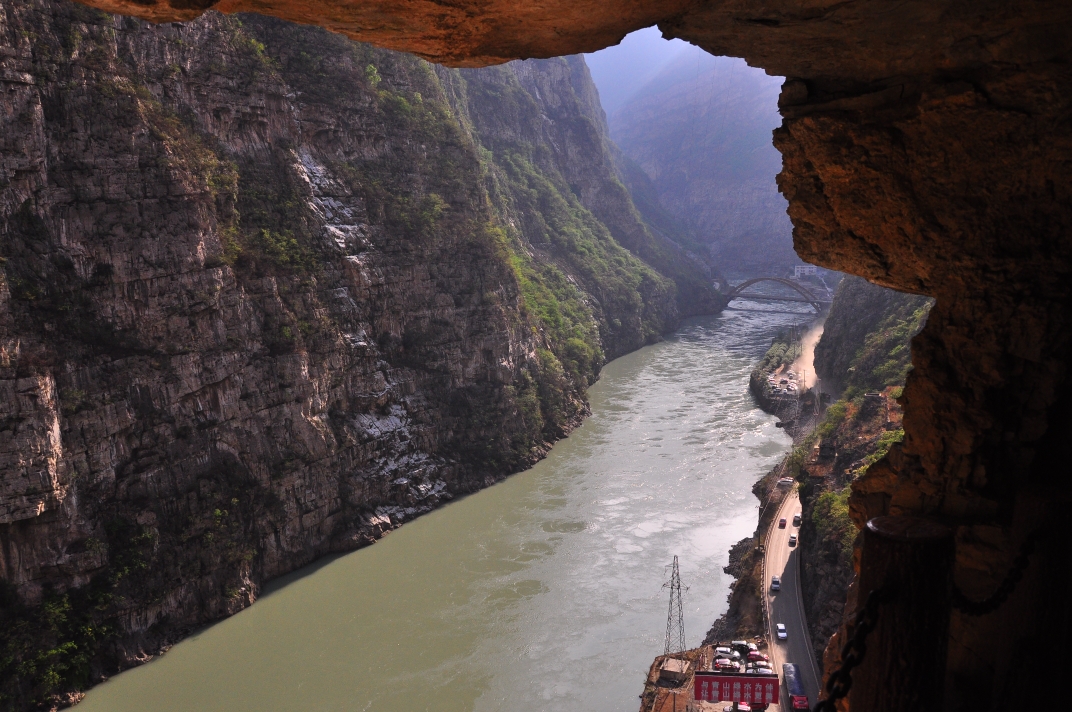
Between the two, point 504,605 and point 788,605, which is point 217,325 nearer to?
point 504,605

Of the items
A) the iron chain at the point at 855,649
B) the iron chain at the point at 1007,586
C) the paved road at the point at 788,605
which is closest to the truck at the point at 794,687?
the paved road at the point at 788,605

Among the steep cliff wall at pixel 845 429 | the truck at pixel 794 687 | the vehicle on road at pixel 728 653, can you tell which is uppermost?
the steep cliff wall at pixel 845 429

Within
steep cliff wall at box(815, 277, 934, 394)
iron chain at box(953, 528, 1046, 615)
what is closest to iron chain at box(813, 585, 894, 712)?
iron chain at box(953, 528, 1046, 615)

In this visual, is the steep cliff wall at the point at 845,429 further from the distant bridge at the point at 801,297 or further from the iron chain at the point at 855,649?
the distant bridge at the point at 801,297

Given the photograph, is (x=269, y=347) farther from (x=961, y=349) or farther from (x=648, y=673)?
(x=961, y=349)

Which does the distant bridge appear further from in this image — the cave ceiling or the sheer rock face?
the cave ceiling

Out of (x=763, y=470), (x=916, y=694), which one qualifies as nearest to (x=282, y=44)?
(x=763, y=470)
